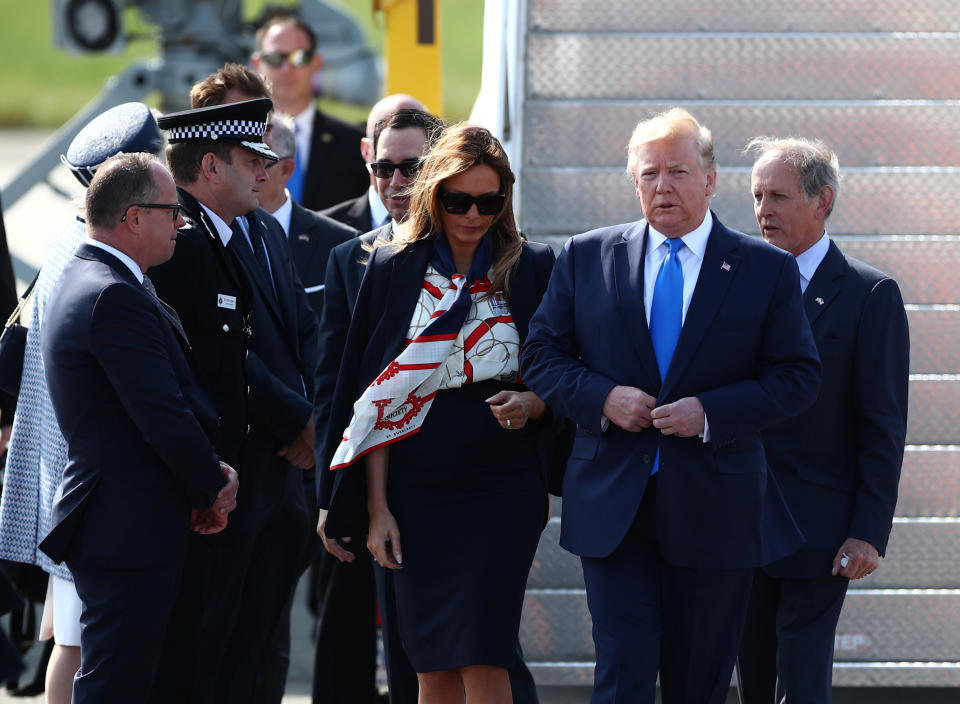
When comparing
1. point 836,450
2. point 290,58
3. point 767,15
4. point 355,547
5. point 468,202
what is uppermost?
→ point 767,15

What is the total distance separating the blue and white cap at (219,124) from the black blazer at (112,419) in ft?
2.25

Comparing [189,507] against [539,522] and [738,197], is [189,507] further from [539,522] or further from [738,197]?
[738,197]

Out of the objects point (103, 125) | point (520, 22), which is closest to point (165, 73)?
point (520, 22)

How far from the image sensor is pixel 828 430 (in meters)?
4.32

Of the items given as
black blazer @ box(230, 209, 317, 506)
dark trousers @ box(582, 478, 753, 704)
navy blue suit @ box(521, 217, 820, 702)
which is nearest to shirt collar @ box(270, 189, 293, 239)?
black blazer @ box(230, 209, 317, 506)

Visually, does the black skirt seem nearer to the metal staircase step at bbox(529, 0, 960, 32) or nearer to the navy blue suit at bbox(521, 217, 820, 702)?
the navy blue suit at bbox(521, 217, 820, 702)

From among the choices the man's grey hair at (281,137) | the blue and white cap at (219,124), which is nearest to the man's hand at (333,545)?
the blue and white cap at (219,124)

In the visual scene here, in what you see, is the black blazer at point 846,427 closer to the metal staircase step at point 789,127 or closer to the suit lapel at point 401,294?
the suit lapel at point 401,294

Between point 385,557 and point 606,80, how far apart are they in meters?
2.48

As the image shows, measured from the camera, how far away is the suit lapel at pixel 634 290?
3.89m

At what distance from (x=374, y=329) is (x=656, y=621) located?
115 centimetres

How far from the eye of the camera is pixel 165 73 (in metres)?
11.6

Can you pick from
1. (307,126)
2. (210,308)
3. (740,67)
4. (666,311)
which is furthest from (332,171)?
(666,311)

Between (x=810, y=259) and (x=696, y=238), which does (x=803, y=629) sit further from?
(x=696, y=238)
